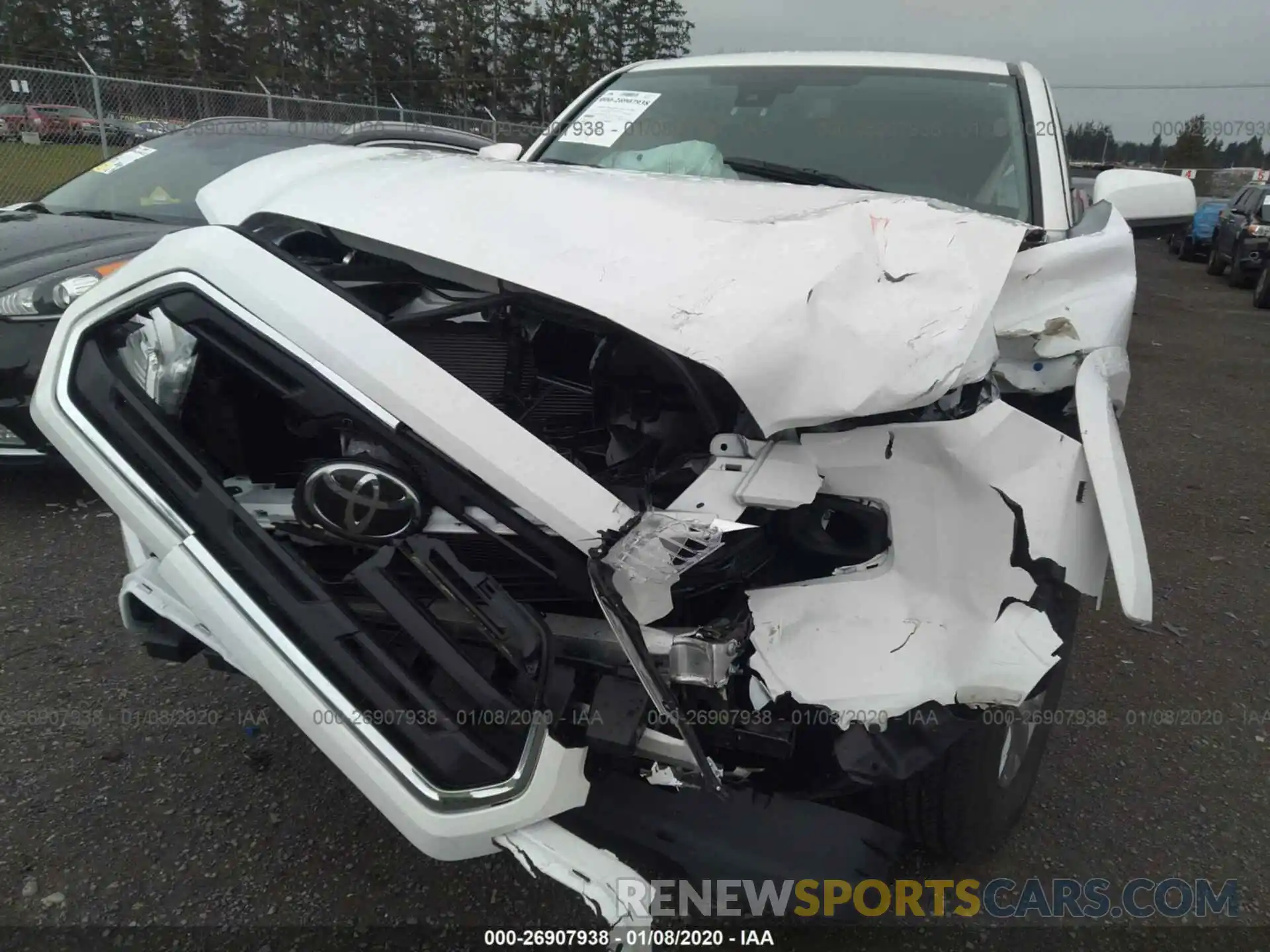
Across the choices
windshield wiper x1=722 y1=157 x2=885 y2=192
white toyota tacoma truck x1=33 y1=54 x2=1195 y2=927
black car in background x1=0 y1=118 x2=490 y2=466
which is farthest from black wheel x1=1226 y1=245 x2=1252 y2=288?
white toyota tacoma truck x1=33 y1=54 x2=1195 y2=927

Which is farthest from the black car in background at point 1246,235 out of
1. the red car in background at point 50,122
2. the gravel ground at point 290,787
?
the red car in background at point 50,122

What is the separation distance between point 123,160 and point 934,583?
5.34 m

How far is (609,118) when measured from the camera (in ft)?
10.7

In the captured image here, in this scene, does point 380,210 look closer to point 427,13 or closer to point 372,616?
point 372,616

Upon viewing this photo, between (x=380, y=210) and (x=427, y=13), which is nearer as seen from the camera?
(x=380, y=210)

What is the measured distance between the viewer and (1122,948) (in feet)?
6.34

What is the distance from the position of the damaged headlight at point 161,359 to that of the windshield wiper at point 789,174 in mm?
1701

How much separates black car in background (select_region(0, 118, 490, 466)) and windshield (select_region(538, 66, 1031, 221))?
100 centimetres

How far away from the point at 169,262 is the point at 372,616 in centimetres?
83

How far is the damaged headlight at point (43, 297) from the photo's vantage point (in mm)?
3535

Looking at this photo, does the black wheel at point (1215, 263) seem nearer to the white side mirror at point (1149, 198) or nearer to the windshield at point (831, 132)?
the white side mirror at point (1149, 198)

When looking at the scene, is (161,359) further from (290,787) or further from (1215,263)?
(1215,263)

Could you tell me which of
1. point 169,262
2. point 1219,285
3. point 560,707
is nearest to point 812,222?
point 560,707

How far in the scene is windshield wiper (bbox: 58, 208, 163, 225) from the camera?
450cm
